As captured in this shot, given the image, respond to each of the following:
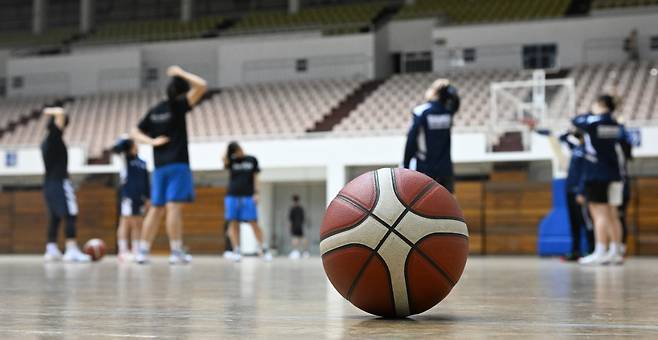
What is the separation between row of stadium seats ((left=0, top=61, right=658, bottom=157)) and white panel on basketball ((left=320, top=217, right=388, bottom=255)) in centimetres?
1415

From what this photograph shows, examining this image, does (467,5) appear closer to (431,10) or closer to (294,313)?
(431,10)

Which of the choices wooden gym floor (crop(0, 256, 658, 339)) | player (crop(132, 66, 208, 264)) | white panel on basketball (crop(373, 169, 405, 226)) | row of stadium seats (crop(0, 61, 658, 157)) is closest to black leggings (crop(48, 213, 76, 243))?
player (crop(132, 66, 208, 264))

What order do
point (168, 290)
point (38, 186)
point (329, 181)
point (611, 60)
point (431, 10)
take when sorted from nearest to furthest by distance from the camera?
1. point (168, 290)
2. point (329, 181)
3. point (38, 186)
4. point (611, 60)
5. point (431, 10)

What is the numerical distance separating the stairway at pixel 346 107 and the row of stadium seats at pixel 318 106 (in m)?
0.17

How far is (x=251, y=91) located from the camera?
23.6 meters

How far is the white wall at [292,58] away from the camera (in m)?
24.4

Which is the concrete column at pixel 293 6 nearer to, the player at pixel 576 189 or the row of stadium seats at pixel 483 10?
the row of stadium seats at pixel 483 10

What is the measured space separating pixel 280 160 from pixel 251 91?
19.0ft

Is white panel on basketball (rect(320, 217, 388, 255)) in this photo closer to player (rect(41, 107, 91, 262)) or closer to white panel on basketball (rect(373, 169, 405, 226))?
white panel on basketball (rect(373, 169, 405, 226))

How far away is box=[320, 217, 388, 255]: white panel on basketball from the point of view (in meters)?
2.91

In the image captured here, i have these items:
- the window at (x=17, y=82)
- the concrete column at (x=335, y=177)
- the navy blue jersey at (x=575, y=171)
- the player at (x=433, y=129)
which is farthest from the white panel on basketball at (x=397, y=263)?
the window at (x=17, y=82)

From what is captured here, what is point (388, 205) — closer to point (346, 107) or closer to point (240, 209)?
point (240, 209)

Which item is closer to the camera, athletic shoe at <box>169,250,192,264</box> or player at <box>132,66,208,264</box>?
player at <box>132,66,208,264</box>

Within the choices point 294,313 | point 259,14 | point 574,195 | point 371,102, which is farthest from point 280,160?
point 294,313
